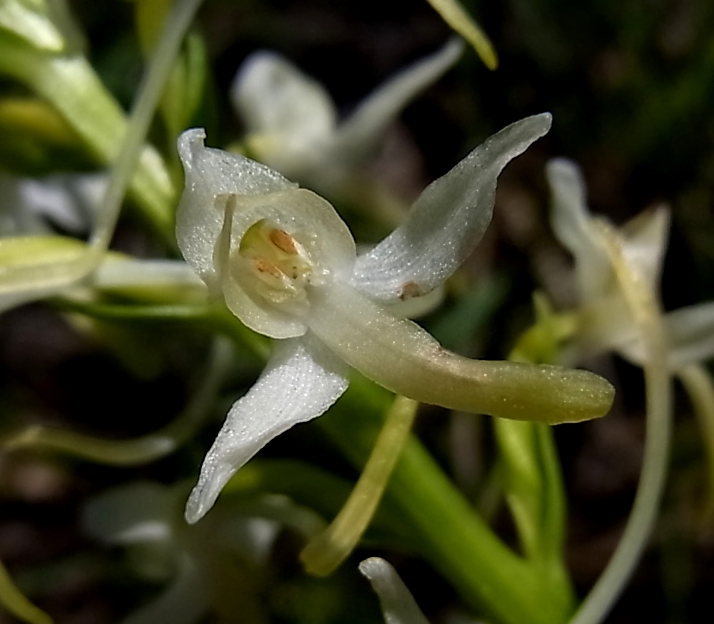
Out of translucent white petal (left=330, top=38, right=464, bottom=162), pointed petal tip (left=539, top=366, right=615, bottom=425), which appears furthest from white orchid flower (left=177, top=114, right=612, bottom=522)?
translucent white petal (left=330, top=38, right=464, bottom=162)

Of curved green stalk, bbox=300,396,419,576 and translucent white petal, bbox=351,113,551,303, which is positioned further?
curved green stalk, bbox=300,396,419,576

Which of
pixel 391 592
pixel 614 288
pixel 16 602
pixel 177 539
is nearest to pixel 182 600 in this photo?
pixel 177 539

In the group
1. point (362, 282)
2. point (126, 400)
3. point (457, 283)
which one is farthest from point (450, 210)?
point (126, 400)

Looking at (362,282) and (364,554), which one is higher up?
(362,282)

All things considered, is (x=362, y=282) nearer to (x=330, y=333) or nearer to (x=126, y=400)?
(x=330, y=333)

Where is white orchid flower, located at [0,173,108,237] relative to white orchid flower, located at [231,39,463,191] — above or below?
below

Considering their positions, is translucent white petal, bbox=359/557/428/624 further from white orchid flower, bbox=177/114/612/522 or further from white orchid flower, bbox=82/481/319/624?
white orchid flower, bbox=82/481/319/624
